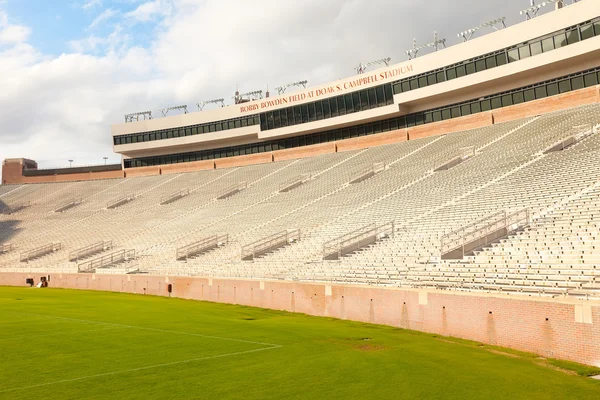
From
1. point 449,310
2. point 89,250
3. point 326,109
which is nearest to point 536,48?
point 326,109

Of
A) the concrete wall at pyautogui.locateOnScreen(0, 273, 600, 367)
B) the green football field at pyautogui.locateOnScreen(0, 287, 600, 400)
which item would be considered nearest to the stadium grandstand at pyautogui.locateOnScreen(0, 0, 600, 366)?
the concrete wall at pyautogui.locateOnScreen(0, 273, 600, 367)

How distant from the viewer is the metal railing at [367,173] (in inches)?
1312

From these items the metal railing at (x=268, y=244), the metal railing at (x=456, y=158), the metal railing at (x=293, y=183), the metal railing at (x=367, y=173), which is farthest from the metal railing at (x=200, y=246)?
the metal railing at (x=456, y=158)

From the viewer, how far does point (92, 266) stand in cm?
3041

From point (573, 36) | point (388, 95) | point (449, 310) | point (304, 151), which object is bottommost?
point (449, 310)

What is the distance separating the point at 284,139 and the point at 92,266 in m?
22.1

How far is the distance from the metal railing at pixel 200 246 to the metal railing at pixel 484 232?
1410 cm

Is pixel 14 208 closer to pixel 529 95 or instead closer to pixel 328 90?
pixel 328 90

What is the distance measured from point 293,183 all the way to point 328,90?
9.83 meters

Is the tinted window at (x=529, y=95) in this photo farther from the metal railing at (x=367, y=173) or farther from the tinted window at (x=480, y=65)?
the metal railing at (x=367, y=173)

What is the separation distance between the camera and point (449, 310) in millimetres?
13414

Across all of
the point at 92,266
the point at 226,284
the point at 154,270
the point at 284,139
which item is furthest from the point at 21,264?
the point at 284,139

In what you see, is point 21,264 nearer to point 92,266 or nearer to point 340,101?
point 92,266

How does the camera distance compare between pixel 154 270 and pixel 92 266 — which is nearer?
pixel 154 270
